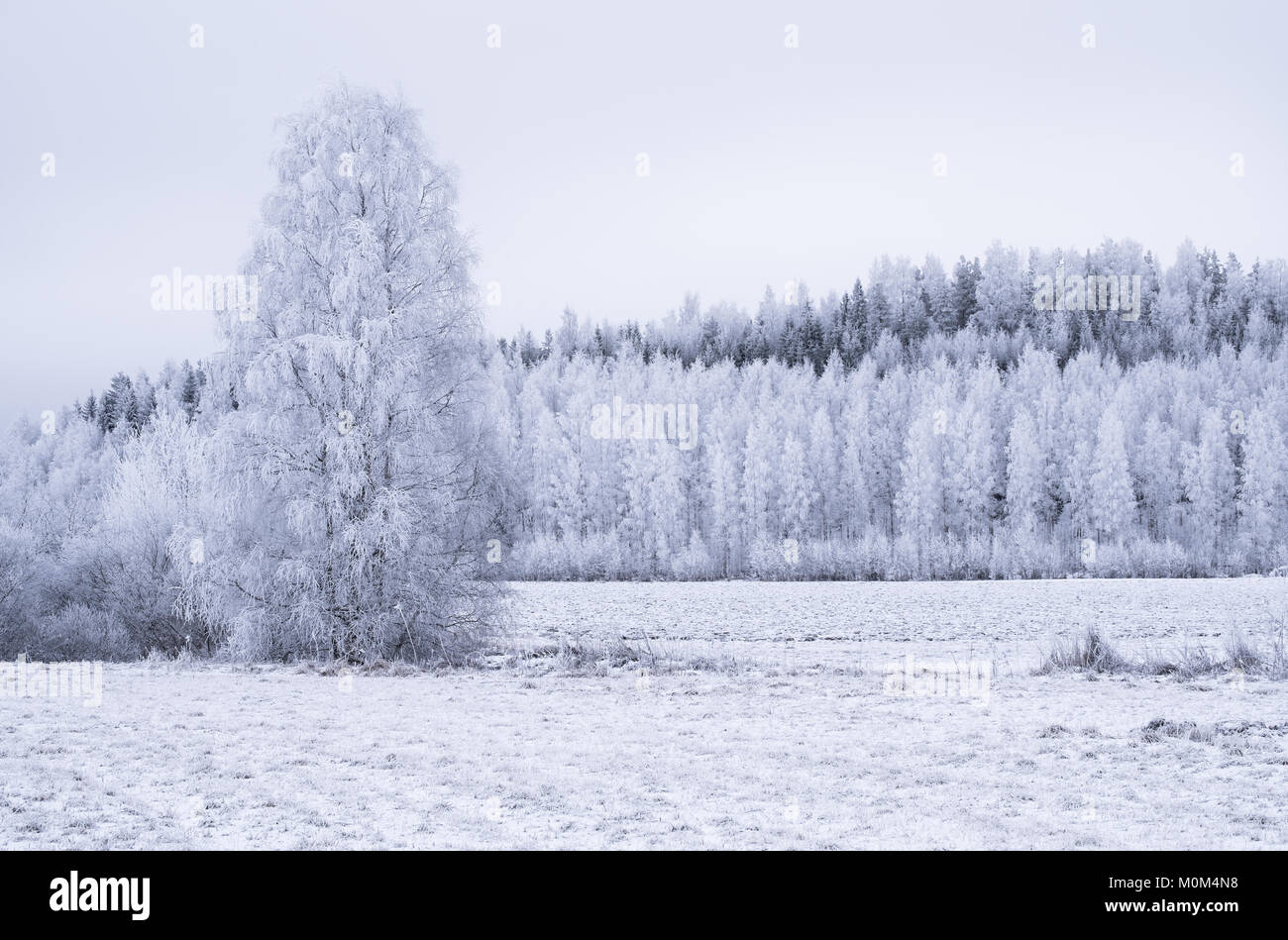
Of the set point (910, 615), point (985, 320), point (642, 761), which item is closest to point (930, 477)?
point (910, 615)

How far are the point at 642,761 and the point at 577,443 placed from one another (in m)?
79.6

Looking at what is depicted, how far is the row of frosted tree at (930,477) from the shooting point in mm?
→ 73438

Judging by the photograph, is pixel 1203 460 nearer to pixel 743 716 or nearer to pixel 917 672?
pixel 917 672

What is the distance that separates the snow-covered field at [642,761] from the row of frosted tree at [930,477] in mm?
52018

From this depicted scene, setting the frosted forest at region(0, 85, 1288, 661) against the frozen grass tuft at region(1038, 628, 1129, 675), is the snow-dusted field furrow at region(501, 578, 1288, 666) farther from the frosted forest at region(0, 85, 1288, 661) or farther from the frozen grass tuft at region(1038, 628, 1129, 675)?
the frosted forest at region(0, 85, 1288, 661)

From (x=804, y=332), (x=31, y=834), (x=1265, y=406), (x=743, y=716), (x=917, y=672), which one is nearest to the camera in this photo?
(x=31, y=834)

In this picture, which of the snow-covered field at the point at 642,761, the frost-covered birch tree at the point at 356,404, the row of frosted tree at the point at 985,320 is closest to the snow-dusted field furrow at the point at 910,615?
the frost-covered birch tree at the point at 356,404

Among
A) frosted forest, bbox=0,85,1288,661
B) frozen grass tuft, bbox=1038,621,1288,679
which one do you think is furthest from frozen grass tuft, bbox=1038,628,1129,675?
frosted forest, bbox=0,85,1288,661

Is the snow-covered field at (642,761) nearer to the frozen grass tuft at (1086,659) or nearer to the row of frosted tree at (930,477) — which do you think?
the frozen grass tuft at (1086,659)

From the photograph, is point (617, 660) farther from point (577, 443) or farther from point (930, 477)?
point (577, 443)

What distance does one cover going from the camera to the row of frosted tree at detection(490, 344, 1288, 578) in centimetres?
7344

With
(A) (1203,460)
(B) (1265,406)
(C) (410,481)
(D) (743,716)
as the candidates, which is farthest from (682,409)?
(D) (743,716)

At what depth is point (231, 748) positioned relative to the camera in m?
12.6
